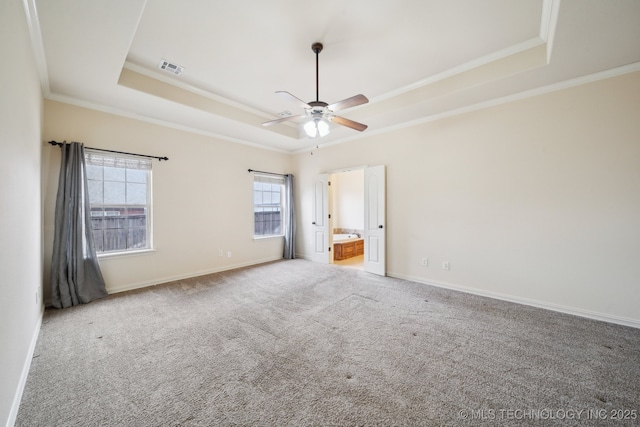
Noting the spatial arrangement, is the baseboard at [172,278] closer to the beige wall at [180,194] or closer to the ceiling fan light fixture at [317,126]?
the beige wall at [180,194]

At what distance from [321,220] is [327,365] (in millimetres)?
3962

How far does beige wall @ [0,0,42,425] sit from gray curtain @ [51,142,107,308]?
1.02m

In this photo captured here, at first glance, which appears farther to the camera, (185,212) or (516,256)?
(185,212)

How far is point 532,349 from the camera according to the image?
229 cm

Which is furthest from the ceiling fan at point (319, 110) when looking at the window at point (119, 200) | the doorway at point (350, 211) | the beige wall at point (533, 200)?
the doorway at point (350, 211)

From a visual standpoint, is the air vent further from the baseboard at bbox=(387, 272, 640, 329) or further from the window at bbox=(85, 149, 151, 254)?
the baseboard at bbox=(387, 272, 640, 329)

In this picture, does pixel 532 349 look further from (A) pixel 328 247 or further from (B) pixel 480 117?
(A) pixel 328 247

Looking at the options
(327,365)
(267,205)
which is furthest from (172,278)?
(327,365)

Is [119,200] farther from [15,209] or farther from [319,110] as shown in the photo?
[319,110]

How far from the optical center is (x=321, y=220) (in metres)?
5.88

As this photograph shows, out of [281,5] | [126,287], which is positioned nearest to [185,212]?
[126,287]

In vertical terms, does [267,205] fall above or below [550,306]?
above

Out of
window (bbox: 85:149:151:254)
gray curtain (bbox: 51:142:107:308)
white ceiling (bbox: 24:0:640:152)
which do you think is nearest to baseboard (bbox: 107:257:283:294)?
gray curtain (bbox: 51:142:107:308)

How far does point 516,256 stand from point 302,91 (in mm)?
3912
